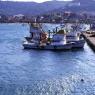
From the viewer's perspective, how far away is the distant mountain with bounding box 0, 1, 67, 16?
586ft

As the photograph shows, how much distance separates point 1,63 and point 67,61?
465 centimetres

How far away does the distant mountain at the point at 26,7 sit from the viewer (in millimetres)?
178625

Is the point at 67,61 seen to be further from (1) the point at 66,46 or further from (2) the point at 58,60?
(1) the point at 66,46

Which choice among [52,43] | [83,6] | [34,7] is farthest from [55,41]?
[34,7]

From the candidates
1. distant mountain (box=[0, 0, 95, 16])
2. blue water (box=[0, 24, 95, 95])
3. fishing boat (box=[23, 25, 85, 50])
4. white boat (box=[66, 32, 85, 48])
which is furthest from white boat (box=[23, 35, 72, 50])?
distant mountain (box=[0, 0, 95, 16])

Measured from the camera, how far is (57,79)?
23.4 meters

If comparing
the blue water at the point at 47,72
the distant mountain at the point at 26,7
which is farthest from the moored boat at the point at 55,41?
the distant mountain at the point at 26,7

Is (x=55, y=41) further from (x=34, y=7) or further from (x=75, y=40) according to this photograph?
(x=34, y=7)

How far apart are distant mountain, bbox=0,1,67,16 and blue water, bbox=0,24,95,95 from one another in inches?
5547

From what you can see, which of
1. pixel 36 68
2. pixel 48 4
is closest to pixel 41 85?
pixel 36 68

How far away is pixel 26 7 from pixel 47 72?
162 metres

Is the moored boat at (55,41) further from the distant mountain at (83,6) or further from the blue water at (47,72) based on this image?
the distant mountain at (83,6)

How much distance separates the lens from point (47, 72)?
2586 cm

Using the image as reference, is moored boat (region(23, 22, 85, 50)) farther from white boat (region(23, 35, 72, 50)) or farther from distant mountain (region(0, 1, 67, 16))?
distant mountain (region(0, 1, 67, 16))
